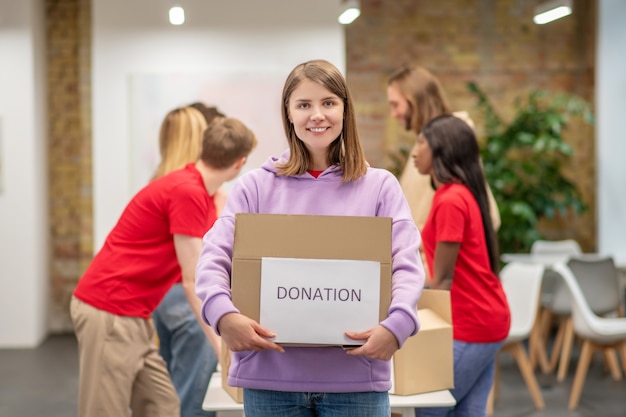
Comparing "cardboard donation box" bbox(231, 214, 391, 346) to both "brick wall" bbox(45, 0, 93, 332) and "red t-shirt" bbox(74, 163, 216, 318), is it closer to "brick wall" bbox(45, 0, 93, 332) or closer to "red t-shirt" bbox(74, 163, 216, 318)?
"red t-shirt" bbox(74, 163, 216, 318)

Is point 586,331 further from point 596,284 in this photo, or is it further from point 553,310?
point 553,310

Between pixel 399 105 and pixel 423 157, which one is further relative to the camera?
pixel 399 105

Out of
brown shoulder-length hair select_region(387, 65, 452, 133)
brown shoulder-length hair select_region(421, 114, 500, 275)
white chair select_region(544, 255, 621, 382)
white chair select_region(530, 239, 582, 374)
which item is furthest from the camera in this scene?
white chair select_region(530, 239, 582, 374)

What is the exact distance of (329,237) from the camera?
1843 mm

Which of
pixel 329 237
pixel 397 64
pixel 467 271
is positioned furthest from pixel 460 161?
pixel 397 64

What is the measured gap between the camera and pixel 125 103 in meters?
6.94

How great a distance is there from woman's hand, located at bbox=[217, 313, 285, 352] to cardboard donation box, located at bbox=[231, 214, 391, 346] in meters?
0.03

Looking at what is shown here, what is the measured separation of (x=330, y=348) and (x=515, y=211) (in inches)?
229

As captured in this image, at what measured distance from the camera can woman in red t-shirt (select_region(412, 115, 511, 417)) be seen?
9.73 feet

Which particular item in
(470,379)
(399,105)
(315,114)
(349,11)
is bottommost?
(470,379)

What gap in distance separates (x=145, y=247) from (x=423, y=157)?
3.44 feet

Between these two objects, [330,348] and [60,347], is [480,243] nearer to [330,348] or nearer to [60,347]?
[330,348]

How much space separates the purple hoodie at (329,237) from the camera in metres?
1.84

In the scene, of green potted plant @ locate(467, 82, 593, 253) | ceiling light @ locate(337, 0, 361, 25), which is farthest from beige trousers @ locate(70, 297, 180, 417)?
green potted plant @ locate(467, 82, 593, 253)
